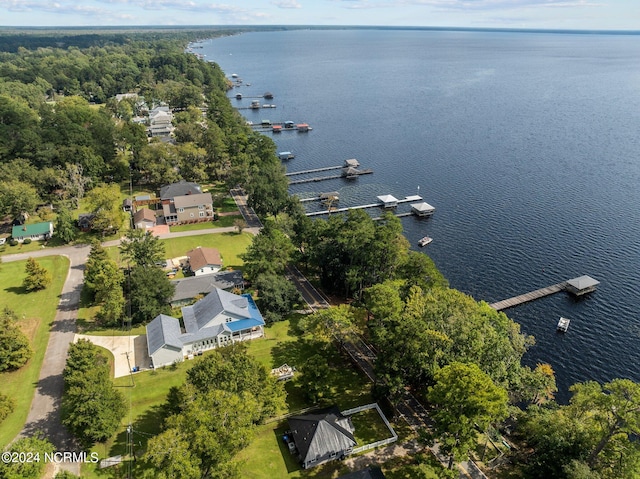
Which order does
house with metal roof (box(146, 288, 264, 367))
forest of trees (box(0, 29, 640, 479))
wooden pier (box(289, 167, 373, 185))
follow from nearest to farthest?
forest of trees (box(0, 29, 640, 479))
house with metal roof (box(146, 288, 264, 367))
wooden pier (box(289, 167, 373, 185))

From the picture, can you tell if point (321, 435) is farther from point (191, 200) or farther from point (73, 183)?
point (73, 183)

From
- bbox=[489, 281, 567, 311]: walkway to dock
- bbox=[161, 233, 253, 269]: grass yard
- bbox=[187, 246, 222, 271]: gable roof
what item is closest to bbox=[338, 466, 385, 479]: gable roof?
bbox=[489, 281, 567, 311]: walkway to dock

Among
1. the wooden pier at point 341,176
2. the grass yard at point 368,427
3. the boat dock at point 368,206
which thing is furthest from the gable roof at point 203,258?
the wooden pier at point 341,176

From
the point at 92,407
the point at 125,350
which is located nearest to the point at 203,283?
the point at 125,350

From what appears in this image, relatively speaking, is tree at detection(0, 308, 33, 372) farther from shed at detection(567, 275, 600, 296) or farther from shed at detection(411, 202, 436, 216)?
shed at detection(567, 275, 600, 296)

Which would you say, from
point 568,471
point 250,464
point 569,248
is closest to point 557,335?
point 569,248
